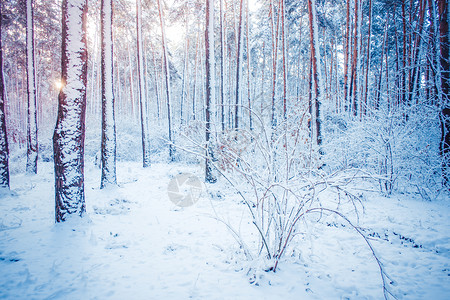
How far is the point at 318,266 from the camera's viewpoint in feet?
8.80

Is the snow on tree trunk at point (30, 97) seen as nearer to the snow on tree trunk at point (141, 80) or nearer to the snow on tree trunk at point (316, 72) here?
the snow on tree trunk at point (141, 80)

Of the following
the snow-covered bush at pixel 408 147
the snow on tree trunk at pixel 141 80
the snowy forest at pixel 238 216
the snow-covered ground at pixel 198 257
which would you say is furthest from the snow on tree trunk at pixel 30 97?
Answer: the snow-covered bush at pixel 408 147

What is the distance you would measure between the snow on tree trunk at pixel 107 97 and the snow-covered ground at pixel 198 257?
1.85m

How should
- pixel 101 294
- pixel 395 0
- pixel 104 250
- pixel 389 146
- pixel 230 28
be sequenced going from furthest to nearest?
pixel 230 28
pixel 395 0
pixel 389 146
pixel 104 250
pixel 101 294

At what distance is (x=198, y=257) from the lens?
2.95 m

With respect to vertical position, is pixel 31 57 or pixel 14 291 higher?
pixel 31 57

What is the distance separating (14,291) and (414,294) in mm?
4550

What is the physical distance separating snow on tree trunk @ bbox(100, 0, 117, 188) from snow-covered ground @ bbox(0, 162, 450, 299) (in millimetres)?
1852

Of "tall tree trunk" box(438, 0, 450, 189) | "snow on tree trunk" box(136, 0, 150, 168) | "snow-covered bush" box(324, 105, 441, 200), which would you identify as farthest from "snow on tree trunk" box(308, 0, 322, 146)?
"snow on tree trunk" box(136, 0, 150, 168)

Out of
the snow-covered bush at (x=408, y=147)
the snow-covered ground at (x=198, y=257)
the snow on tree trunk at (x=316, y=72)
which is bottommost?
the snow-covered ground at (x=198, y=257)

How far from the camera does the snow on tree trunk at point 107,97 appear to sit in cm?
636

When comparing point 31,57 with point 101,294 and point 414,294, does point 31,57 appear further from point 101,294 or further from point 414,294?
point 414,294

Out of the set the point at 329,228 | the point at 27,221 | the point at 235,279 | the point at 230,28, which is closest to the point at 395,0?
the point at 230,28

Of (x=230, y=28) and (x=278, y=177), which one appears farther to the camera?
(x=230, y=28)
